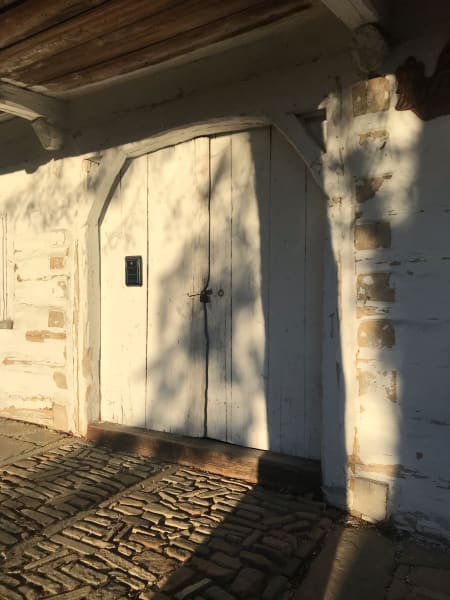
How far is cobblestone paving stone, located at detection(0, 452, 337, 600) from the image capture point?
85.0 inches

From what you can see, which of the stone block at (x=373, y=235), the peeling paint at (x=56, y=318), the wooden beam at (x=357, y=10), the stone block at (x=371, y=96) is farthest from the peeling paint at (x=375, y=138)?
the peeling paint at (x=56, y=318)

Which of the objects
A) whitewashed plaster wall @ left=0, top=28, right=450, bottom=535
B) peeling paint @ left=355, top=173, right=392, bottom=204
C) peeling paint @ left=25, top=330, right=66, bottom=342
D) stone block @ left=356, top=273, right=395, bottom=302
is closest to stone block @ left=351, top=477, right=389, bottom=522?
whitewashed plaster wall @ left=0, top=28, right=450, bottom=535

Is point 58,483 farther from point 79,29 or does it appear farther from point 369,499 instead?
point 79,29

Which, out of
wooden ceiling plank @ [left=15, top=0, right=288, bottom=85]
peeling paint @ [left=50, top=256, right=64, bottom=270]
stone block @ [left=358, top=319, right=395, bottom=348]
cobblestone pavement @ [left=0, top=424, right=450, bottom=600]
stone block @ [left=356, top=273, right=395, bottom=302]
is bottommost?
cobblestone pavement @ [left=0, top=424, right=450, bottom=600]

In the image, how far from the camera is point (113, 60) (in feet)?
10.7

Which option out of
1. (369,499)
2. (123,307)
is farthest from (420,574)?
(123,307)

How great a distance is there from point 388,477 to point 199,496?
115cm

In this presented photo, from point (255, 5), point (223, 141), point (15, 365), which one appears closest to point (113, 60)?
point (223, 141)

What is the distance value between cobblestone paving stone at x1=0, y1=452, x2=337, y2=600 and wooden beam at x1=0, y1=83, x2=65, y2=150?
268 centimetres

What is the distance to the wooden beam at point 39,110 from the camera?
3.74 meters

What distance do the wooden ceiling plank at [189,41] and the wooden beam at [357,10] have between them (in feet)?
0.94

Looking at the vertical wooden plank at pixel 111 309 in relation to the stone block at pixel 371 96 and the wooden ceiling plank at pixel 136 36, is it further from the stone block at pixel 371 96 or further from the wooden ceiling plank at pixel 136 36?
the stone block at pixel 371 96

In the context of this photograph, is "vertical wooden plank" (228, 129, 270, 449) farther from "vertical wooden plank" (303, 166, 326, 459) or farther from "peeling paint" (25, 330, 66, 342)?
"peeling paint" (25, 330, 66, 342)

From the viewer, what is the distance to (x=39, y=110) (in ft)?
13.0
